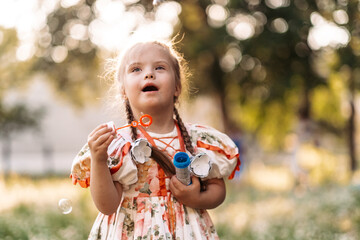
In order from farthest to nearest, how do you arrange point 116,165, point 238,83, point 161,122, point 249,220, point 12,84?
point 12,84
point 238,83
point 249,220
point 161,122
point 116,165

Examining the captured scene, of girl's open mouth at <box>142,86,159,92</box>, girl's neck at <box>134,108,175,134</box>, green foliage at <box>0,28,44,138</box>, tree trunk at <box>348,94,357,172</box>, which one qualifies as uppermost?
green foliage at <box>0,28,44,138</box>

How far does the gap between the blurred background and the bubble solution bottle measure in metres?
3.82

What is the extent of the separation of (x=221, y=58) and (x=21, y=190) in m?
6.04

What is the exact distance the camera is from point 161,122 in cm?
256

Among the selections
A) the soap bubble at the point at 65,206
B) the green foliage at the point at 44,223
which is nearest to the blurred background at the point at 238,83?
the green foliage at the point at 44,223

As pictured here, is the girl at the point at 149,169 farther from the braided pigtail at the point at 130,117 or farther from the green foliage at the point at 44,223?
the green foliage at the point at 44,223

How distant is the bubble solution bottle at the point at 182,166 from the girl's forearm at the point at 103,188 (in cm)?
30

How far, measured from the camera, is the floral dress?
2.36 meters

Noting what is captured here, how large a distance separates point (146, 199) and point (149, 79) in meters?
0.56

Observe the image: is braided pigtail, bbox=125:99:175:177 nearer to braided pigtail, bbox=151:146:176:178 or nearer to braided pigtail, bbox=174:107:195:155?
braided pigtail, bbox=151:146:176:178

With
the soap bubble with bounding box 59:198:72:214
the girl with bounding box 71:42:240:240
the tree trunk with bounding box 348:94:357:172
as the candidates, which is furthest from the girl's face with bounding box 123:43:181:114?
the tree trunk with bounding box 348:94:357:172

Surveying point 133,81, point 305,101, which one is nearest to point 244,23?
point 305,101

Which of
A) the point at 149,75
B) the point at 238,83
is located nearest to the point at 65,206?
the point at 149,75

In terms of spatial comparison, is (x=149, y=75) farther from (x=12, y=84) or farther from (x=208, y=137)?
(x=12, y=84)
